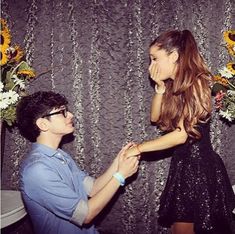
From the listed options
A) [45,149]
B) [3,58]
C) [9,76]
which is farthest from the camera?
[9,76]

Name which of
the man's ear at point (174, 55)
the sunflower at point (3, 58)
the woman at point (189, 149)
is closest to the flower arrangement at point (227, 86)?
the woman at point (189, 149)

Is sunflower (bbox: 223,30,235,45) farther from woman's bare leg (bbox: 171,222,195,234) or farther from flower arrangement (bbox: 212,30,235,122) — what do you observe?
A: woman's bare leg (bbox: 171,222,195,234)

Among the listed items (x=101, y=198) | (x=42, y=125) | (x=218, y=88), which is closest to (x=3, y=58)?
(x=42, y=125)

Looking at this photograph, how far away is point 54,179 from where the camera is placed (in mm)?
1724

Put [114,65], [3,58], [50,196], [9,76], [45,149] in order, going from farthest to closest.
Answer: [114,65] < [9,76] < [3,58] < [45,149] < [50,196]

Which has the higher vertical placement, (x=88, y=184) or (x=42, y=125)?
(x=42, y=125)

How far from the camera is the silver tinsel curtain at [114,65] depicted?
2.45 metres

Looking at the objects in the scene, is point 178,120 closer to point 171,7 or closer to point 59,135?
point 59,135

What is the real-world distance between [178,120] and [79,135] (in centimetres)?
94

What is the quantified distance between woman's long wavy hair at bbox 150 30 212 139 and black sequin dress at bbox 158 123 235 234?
0.12m

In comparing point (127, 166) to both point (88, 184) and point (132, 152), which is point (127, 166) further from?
point (88, 184)

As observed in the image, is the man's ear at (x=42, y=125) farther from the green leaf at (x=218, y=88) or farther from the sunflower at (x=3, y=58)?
the green leaf at (x=218, y=88)

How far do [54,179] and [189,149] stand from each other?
0.75 m

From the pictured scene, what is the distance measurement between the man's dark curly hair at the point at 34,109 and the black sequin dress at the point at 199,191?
76cm
